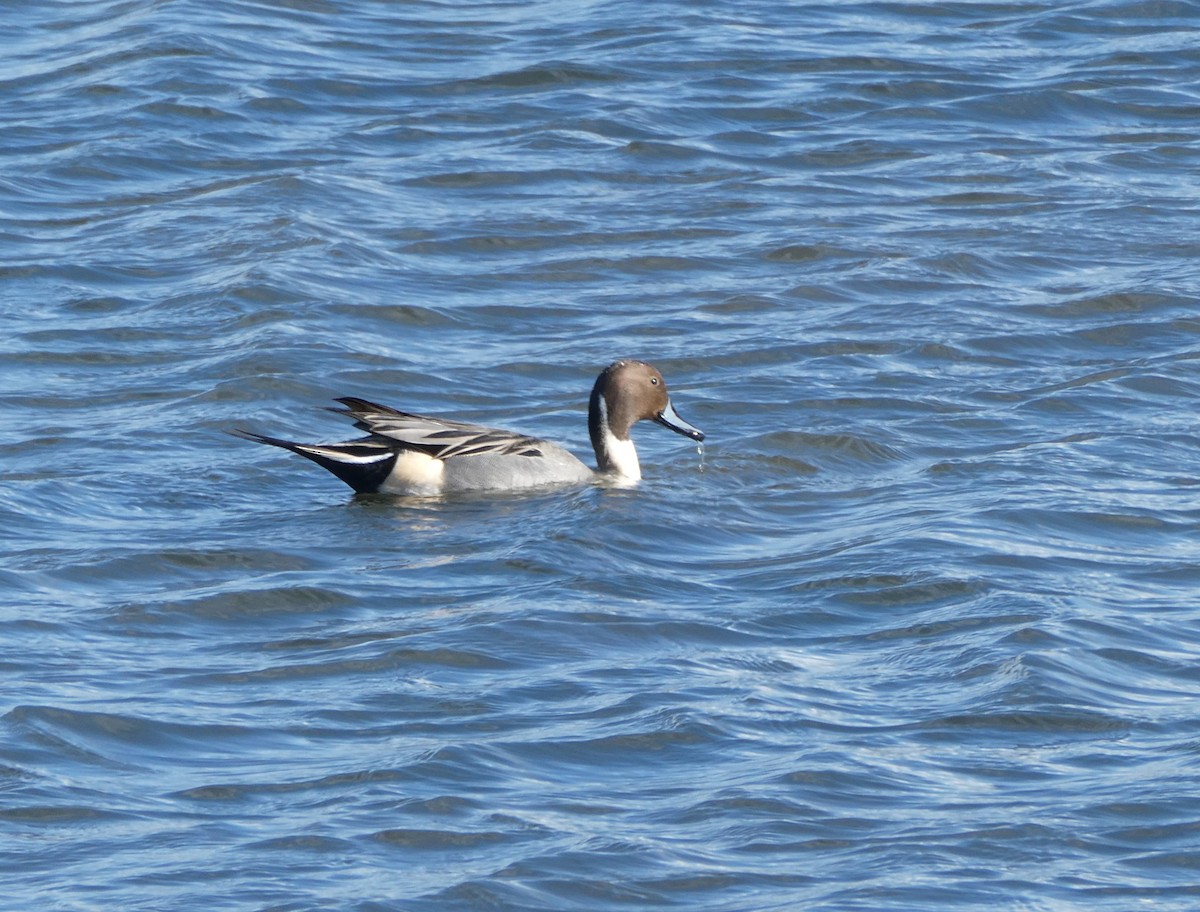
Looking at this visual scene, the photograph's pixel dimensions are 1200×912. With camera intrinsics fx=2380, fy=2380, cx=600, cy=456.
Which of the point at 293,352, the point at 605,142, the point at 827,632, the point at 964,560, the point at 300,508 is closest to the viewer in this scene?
the point at 827,632

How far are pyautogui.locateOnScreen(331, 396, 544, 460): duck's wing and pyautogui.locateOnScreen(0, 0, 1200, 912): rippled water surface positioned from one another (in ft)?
0.82

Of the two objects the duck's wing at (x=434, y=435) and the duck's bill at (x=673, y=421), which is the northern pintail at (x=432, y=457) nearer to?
the duck's wing at (x=434, y=435)

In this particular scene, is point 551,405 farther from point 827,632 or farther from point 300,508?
point 827,632

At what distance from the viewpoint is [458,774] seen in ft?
21.9

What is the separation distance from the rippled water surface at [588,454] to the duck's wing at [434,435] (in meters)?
0.25

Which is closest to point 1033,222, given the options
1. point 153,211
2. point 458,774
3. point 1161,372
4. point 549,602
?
point 1161,372

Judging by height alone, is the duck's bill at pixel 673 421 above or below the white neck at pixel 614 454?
above

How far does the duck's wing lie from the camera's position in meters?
10.2

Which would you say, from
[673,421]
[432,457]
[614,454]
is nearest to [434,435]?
[432,457]

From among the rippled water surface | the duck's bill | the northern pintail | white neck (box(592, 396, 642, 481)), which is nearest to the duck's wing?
the northern pintail

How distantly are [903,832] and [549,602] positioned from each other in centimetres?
244

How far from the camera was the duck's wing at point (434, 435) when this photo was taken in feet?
33.4

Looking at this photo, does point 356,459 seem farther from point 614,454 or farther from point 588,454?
point 588,454

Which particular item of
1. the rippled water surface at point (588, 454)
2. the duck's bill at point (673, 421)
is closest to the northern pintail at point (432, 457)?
the rippled water surface at point (588, 454)
